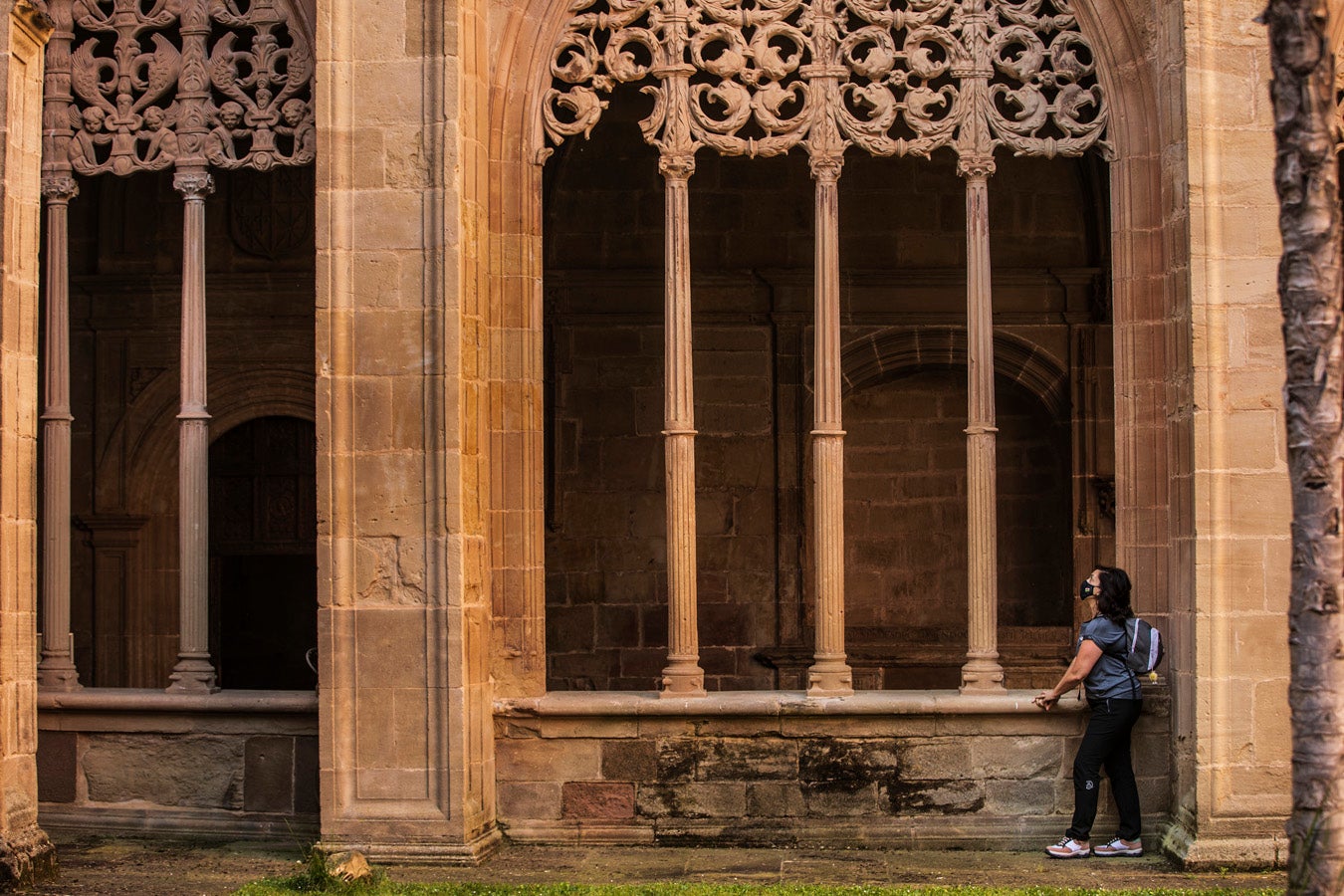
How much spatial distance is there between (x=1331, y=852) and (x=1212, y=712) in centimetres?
258

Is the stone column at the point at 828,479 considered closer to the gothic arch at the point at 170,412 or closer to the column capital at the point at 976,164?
the column capital at the point at 976,164

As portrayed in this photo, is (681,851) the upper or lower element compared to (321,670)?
lower

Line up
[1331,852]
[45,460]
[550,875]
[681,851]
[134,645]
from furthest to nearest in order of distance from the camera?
[134,645], [45,460], [681,851], [550,875], [1331,852]

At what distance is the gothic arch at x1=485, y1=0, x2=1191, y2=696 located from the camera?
859cm

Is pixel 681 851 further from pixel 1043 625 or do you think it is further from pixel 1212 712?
pixel 1043 625

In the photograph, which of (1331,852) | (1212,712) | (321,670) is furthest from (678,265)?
(1331,852)

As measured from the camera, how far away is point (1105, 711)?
8.24 metres

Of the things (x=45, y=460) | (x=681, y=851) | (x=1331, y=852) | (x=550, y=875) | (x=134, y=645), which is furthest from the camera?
(x=134, y=645)

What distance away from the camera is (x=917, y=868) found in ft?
26.3

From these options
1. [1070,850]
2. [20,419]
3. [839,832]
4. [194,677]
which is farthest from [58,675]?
[1070,850]

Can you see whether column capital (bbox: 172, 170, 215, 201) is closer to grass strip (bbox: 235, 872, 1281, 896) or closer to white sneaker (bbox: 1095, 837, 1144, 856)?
grass strip (bbox: 235, 872, 1281, 896)

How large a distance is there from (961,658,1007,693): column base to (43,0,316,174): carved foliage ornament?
4396mm

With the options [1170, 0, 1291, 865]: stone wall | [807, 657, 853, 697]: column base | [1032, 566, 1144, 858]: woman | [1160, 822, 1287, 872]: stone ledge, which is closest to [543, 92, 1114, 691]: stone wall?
[807, 657, 853, 697]: column base

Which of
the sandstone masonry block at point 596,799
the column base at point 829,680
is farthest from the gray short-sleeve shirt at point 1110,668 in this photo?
the sandstone masonry block at point 596,799
